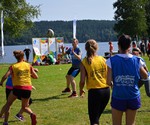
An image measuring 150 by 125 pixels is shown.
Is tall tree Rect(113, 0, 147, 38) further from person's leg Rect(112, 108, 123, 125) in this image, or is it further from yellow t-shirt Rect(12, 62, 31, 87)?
person's leg Rect(112, 108, 123, 125)

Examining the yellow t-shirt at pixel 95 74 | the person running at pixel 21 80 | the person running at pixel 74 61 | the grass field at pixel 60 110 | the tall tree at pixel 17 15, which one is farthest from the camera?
the tall tree at pixel 17 15

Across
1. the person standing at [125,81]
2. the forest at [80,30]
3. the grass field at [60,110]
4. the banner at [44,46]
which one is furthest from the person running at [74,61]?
the forest at [80,30]

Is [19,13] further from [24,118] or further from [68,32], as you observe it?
[68,32]

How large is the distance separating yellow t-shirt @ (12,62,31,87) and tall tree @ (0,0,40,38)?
3733cm

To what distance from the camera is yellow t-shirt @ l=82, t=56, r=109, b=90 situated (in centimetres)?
618

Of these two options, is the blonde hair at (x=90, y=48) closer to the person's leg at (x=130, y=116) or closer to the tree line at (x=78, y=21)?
the person's leg at (x=130, y=116)

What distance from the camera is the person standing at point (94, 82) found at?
6055mm

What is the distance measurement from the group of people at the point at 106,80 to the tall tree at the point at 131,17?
59991 millimetres

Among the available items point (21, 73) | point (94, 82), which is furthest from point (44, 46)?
point (94, 82)

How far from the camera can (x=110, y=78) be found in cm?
519

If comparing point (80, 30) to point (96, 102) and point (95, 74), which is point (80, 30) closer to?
point (95, 74)

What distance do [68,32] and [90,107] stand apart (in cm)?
11915

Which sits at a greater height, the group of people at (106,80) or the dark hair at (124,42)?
the dark hair at (124,42)

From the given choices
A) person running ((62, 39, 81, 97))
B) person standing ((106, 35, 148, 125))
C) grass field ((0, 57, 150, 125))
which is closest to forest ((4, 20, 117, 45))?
person running ((62, 39, 81, 97))
